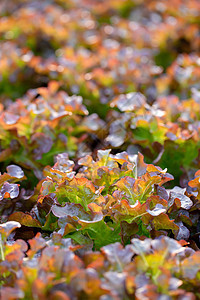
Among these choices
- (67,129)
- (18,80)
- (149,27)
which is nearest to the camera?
(67,129)

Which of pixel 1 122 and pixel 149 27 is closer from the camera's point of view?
pixel 1 122

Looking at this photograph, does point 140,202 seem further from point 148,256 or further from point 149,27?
point 149,27

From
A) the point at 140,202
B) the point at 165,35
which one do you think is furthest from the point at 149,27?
the point at 140,202

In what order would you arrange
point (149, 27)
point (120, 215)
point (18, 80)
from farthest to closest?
point (149, 27), point (18, 80), point (120, 215)

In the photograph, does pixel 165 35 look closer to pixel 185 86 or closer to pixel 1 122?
pixel 185 86

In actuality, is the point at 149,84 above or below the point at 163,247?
below

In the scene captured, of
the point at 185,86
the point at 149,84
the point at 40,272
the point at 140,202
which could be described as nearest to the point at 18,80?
the point at 149,84

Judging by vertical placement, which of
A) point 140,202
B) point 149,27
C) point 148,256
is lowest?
point 149,27
